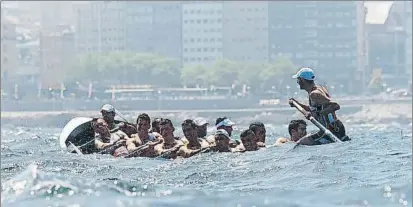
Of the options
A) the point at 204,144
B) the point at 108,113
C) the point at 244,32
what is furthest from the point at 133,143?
the point at 244,32

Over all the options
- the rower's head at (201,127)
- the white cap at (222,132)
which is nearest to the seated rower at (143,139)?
the rower's head at (201,127)

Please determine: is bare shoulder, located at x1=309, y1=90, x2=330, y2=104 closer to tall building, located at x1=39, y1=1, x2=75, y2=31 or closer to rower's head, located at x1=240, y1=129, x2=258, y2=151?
rower's head, located at x1=240, y1=129, x2=258, y2=151

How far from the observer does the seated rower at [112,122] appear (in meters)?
18.6

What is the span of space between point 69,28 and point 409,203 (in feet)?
399

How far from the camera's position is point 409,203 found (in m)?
10.1

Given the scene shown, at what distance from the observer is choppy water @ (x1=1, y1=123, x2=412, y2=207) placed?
9.90 meters

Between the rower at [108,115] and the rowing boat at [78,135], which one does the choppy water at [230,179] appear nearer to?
the rowing boat at [78,135]

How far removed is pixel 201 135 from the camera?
17.1 metres

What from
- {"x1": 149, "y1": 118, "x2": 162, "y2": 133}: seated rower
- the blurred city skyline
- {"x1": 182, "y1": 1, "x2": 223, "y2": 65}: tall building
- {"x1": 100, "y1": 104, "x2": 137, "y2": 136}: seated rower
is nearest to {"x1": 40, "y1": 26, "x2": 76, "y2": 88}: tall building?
the blurred city skyline

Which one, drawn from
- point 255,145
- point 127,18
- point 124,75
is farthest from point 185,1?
point 255,145

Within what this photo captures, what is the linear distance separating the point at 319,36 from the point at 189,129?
378 feet

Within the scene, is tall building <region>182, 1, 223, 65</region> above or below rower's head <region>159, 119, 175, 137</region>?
above

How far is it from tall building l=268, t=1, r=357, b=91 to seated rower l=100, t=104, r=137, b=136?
108 meters

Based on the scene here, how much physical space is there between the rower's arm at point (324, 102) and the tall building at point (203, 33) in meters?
111
